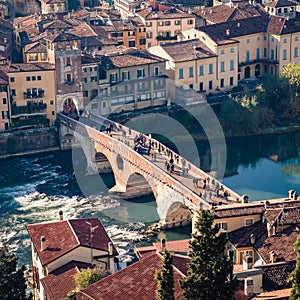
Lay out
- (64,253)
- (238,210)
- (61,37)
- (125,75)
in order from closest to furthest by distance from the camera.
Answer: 1. (64,253)
2. (238,210)
3. (61,37)
4. (125,75)

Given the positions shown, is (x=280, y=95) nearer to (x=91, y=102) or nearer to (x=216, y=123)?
(x=216, y=123)

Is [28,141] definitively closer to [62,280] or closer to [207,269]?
[62,280]

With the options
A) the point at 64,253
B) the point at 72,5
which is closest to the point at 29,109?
the point at 72,5

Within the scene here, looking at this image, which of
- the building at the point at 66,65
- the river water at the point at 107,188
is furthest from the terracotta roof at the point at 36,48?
the river water at the point at 107,188

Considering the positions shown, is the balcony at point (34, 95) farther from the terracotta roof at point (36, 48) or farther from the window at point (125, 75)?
the window at point (125, 75)

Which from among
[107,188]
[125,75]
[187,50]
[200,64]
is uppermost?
[187,50]

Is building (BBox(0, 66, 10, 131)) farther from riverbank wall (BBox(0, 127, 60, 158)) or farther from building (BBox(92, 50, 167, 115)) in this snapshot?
building (BBox(92, 50, 167, 115))

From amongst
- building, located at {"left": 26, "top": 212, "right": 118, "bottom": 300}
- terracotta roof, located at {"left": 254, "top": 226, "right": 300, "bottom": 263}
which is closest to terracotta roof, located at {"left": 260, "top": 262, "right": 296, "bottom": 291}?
terracotta roof, located at {"left": 254, "top": 226, "right": 300, "bottom": 263}

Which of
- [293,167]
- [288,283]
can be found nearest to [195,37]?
[293,167]
